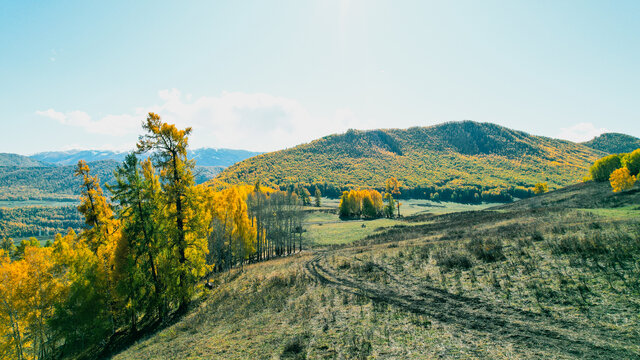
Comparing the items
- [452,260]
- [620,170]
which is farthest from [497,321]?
[620,170]

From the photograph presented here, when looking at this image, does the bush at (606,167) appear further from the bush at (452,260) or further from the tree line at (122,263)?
the tree line at (122,263)

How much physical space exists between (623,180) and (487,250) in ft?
187

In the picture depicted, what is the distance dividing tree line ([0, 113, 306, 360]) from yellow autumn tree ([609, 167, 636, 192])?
75935 mm

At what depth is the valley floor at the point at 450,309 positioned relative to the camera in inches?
416

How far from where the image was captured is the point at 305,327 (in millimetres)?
14133

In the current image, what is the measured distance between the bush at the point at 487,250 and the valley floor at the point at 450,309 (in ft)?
0.36

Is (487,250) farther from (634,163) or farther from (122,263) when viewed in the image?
(634,163)

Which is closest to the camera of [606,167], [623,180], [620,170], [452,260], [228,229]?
[452,260]

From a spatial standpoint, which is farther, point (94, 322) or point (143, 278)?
point (94, 322)

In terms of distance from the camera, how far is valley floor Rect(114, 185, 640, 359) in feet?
34.7

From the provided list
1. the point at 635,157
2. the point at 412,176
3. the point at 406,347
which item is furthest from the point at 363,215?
the point at 412,176

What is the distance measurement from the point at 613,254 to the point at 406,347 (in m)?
15.0

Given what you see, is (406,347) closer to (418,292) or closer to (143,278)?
(418,292)

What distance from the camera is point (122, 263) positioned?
66.4ft
